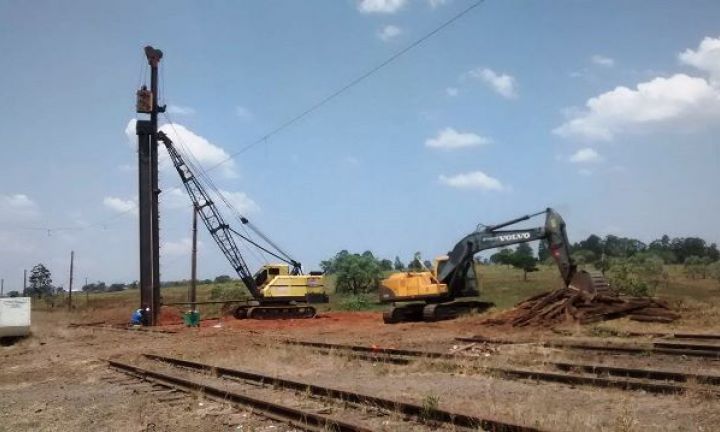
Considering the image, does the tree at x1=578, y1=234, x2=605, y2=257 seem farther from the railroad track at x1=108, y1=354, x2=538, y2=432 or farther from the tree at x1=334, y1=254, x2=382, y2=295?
the railroad track at x1=108, y1=354, x2=538, y2=432

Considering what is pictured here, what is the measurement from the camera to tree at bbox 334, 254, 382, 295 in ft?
212

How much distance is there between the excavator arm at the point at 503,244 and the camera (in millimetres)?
24062

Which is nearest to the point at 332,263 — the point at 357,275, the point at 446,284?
the point at 357,275

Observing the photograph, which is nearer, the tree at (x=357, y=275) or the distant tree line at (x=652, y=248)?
the tree at (x=357, y=275)

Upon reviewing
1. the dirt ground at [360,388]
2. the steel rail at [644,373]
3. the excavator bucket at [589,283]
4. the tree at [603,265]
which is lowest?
the dirt ground at [360,388]

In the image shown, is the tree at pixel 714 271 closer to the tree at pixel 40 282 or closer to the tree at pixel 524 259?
the tree at pixel 524 259

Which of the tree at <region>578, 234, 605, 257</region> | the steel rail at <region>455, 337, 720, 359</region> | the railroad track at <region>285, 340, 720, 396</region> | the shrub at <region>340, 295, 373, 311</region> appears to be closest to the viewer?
the railroad track at <region>285, 340, 720, 396</region>

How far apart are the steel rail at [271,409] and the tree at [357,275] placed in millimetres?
50782

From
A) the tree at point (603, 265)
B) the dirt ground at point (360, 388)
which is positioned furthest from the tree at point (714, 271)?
the dirt ground at point (360, 388)

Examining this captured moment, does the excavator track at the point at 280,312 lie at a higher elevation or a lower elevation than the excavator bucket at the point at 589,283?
lower

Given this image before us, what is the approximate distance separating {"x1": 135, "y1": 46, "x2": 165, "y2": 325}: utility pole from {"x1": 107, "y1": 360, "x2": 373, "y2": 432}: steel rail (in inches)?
851

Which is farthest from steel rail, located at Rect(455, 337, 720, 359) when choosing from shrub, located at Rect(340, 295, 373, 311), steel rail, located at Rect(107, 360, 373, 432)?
shrub, located at Rect(340, 295, 373, 311)

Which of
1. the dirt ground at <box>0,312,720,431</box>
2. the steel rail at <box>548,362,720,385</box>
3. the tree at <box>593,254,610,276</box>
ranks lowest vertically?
the dirt ground at <box>0,312,720,431</box>

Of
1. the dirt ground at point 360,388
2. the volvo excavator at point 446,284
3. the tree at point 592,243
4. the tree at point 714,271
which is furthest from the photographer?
the tree at point 592,243
